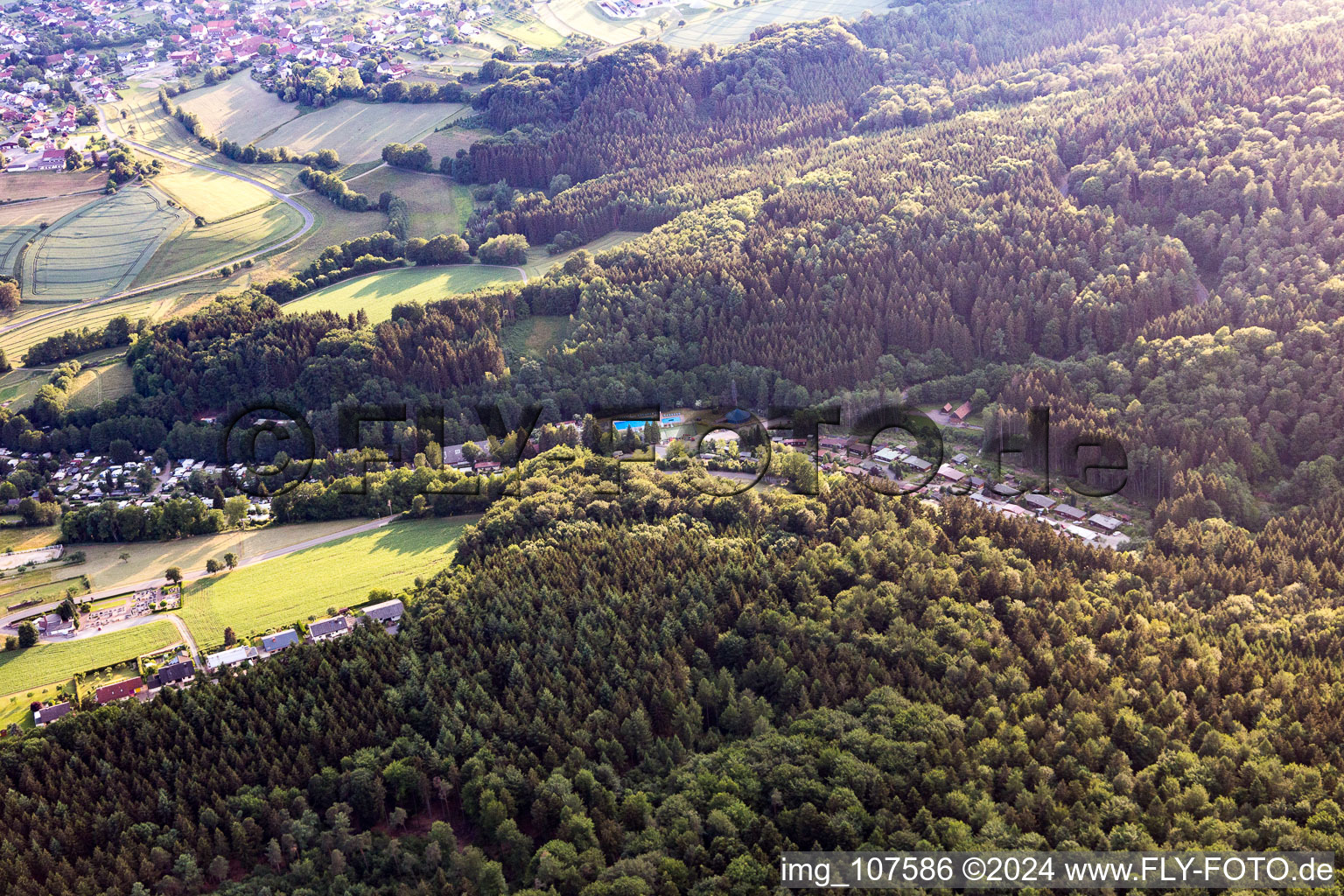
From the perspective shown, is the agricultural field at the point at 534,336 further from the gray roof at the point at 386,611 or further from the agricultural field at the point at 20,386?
the agricultural field at the point at 20,386

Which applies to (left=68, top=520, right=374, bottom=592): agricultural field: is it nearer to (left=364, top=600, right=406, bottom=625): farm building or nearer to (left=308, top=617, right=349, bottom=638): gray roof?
(left=308, top=617, right=349, bottom=638): gray roof

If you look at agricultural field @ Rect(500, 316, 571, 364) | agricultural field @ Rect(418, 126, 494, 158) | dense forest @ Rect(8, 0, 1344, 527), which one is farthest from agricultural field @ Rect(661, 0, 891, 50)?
agricultural field @ Rect(500, 316, 571, 364)

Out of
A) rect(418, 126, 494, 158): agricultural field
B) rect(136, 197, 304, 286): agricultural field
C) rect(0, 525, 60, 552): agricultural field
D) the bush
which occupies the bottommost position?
rect(0, 525, 60, 552): agricultural field

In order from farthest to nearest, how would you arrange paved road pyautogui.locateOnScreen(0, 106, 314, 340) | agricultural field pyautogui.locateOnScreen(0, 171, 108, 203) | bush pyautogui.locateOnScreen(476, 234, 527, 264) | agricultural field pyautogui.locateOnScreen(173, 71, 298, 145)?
agricultural field pyautogui.locateOnScreen(173, 71, 298, 145) < agricultural field pyautogui.locateOnScreen(0, 171, 108, 203) < bush pyautogui.locateOnScreen(476, 234, 527, 264) < paved road pyautogui.locateOnScreen(0, 106, 314, 340)

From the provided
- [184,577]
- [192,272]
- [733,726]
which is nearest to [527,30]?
[192,272]

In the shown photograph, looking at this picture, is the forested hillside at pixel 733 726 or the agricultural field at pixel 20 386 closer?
the forested hillside at pixel 733 726

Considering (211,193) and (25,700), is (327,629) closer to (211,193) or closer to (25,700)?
(25,700)

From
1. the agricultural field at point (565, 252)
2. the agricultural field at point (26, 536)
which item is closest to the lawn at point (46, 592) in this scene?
the agricultural field at point (26, 536)
